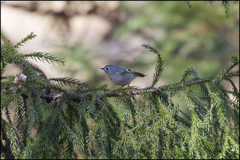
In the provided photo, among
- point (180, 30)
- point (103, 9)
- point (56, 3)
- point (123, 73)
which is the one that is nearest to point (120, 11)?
point (103, 9)

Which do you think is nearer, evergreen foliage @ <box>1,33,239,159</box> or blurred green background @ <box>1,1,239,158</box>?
evergreen foliage @ <box>1,33,239,159</box>

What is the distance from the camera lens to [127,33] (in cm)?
497

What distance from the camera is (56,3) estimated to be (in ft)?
18.6

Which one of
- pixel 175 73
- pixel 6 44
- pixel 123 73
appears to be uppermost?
pixel 175 73

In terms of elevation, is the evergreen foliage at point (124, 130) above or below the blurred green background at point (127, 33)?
below

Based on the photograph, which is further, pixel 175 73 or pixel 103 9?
pixel 103 9

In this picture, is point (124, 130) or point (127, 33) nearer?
point (124, 130)

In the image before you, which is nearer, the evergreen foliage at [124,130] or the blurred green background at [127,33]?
the evergreen foliage at [124,130]

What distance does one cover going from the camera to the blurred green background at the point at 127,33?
160 inches

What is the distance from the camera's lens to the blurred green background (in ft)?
13.3

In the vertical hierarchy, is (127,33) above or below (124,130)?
above

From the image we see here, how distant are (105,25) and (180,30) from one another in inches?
91.8

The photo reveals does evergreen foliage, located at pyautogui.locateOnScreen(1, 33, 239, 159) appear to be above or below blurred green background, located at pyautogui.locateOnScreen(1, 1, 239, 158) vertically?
below

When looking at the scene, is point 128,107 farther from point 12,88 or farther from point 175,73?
point 175,73
